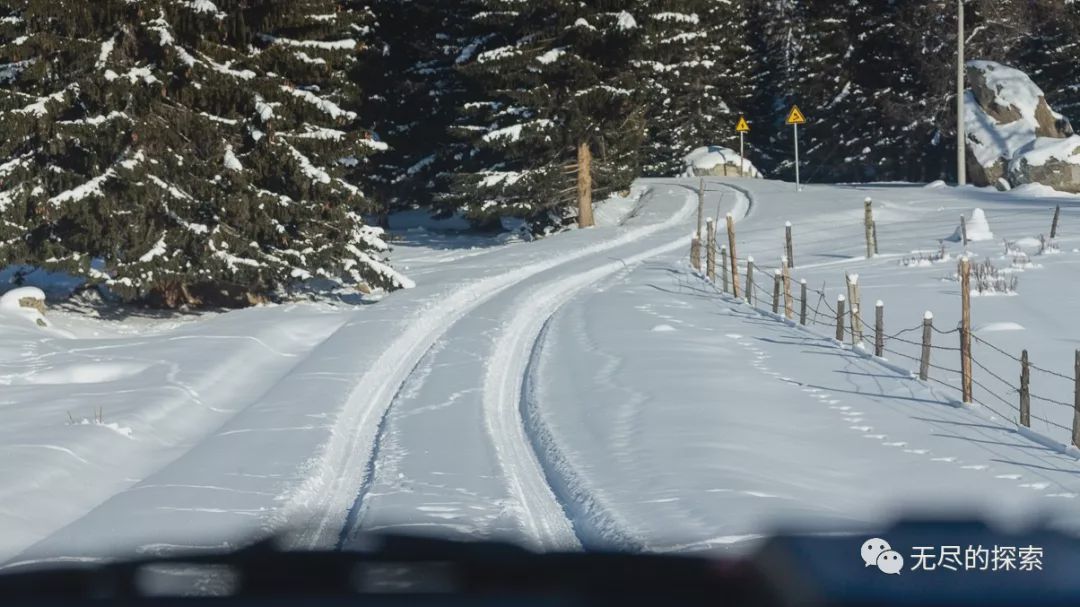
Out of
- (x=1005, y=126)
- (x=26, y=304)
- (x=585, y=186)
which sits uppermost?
(x=1005, y=126)

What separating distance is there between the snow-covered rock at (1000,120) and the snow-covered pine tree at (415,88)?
20.6 meters

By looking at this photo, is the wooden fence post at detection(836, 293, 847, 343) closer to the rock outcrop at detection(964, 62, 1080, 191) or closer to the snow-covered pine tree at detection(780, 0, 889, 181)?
the rock outcrop at detection(964, 62, 1080, 191)

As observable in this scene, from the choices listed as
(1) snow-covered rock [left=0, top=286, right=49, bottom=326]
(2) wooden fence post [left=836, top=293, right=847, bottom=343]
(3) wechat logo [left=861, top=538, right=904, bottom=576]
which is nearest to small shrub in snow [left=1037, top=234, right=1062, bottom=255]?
(2) wooden fence post [left=836, top=293, right=847, bottom=343]

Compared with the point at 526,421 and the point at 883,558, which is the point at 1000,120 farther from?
the point at 883,558

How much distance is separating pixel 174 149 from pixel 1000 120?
34088 mm

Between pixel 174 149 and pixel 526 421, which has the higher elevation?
pixel 174 149

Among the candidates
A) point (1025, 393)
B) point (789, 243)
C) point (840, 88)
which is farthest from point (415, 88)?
point (1025, 393)

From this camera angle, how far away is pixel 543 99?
35656mm

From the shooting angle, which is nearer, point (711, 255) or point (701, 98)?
point (711, 255)

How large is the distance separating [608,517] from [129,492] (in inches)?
176

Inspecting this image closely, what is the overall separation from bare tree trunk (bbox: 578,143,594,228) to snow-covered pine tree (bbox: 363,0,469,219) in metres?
5.22

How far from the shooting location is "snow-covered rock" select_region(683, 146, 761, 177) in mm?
60031

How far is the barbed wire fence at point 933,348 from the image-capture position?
42.4ft

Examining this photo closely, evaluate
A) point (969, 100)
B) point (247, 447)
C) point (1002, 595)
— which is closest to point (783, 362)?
point (247, 447)
